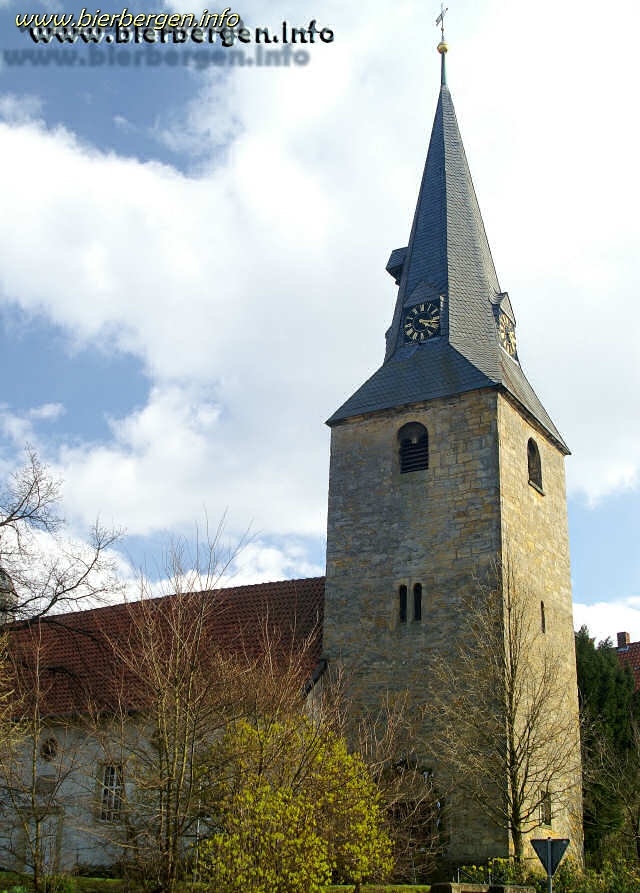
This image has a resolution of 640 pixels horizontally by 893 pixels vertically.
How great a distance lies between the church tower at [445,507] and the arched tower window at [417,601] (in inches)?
1.1

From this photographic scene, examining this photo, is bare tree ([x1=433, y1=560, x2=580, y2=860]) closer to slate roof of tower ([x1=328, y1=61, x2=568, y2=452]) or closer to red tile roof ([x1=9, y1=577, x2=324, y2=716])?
red tile roof ([x1=9, y1=577, x2=324, y2=716])

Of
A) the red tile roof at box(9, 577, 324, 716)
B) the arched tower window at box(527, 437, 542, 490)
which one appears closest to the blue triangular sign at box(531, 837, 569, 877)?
the red tile roof at box(9, 577, 324, 716)

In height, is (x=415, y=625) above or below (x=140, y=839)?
above

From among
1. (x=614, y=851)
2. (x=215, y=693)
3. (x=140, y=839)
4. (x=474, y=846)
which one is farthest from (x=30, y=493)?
(x=614, y=851)

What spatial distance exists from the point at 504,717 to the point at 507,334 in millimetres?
10134

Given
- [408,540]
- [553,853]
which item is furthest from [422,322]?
[553,853]

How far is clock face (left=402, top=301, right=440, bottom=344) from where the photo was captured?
22438mm

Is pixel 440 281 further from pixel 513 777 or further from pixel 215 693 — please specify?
pixel 215 693

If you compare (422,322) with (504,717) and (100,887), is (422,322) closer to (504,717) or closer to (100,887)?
(504,717)

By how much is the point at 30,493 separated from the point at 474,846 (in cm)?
1007

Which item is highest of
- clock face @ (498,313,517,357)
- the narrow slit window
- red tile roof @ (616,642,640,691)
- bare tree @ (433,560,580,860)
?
clock face @ (498,313,517,357)

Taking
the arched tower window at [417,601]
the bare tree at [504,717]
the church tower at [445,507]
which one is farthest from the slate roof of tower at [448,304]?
the bare tree at [504,717]

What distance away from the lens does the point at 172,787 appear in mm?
10750

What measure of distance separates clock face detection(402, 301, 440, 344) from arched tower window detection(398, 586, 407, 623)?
6.34 m
